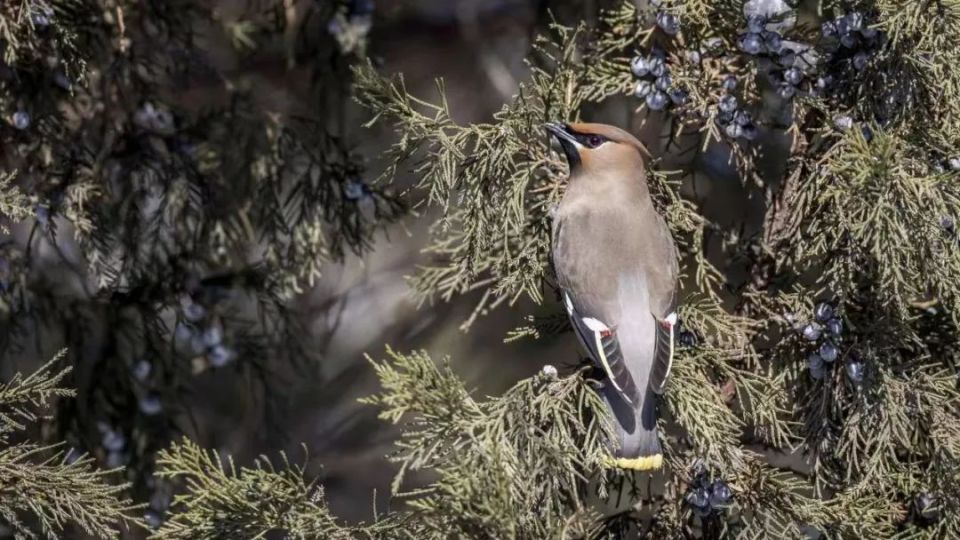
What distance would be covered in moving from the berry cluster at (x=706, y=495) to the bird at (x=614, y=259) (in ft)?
0.61

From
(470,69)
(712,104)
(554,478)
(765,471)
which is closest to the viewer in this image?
(554,478)

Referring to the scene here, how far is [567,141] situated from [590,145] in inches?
2.5

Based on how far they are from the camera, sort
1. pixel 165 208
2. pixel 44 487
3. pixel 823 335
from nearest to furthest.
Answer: pixel 44 487, pixel 823 335, pixel 165 208

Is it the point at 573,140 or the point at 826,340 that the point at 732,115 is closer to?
the point at 573,140

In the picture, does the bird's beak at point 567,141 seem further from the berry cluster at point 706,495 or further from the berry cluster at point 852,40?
the berry cluster at point 706,495

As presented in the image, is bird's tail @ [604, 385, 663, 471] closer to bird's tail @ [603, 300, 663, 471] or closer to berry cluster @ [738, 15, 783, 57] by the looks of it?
bird's tail @ [603, 300, 663, 471]

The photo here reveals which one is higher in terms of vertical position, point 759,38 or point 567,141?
point 759,38

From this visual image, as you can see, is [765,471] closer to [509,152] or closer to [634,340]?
[634,340]

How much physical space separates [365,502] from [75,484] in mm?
2380

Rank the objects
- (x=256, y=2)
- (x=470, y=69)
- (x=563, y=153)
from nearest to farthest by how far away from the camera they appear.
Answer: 1. (x=563, y=153)
2. (x=256, y=2)
3. (x=470, y=69)

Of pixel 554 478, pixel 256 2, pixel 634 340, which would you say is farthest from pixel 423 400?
pixel 256 2

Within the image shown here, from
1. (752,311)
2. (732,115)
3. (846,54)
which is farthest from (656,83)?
(752,311)

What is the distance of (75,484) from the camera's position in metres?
2.76

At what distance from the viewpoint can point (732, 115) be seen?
3.05 metres
